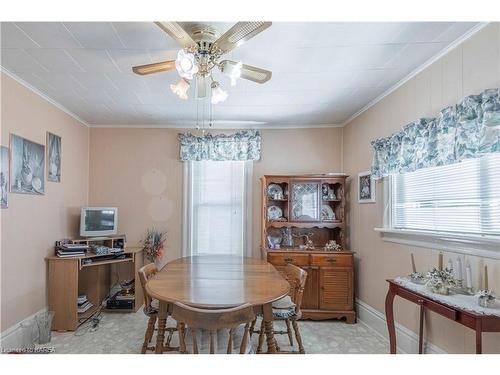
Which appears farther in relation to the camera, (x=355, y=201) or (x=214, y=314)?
(x=355, y=201)

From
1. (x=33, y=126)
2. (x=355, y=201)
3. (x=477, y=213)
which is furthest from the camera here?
(x=355, y=201)

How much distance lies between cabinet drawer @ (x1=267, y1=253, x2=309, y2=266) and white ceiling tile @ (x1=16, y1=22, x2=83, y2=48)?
8.96 ft

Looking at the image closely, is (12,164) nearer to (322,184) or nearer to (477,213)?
(322,184)

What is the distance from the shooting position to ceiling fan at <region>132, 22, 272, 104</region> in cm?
156

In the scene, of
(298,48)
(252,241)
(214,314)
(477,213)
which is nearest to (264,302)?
(214,314)

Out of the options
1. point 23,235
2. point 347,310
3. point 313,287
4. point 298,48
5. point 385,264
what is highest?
point 298,48

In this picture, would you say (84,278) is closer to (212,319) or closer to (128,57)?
(128,57)

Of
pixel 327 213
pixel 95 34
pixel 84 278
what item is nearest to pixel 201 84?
pixel 95 34

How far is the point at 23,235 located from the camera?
270 cm

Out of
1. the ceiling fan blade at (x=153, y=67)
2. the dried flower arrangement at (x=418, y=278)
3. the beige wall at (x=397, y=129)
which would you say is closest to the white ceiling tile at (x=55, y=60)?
the ceiling fan blade at (x=153, y=67)

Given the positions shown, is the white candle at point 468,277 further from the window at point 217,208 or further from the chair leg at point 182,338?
the window at point 217,208

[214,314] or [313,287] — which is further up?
[214,314]

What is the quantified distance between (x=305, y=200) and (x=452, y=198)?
182cm
